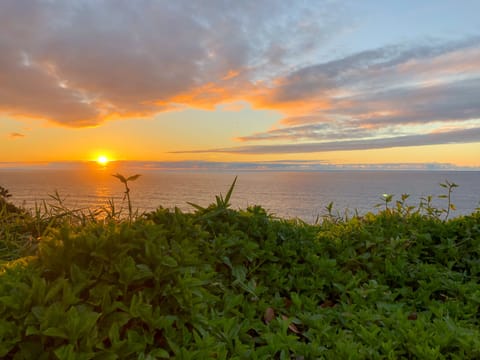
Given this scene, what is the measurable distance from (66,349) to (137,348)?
38 centimetres

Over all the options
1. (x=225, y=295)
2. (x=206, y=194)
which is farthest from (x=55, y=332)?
(x=206, y=194)

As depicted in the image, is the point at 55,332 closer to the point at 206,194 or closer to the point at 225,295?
the point at 225,295

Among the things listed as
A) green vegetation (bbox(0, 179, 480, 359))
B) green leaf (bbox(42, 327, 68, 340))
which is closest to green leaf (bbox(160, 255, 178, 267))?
green vegetation (bbox(0, 179, 480, 359))

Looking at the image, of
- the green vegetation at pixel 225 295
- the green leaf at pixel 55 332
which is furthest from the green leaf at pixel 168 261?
the green leaf at pixel 55 332

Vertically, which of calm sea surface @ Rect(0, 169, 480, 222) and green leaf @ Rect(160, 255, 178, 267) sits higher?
green leaf @ Rect(160, 255, 178, 267)

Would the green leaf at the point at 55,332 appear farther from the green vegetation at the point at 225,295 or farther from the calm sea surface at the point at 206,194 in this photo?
the calm sea surface at the point at 206,194

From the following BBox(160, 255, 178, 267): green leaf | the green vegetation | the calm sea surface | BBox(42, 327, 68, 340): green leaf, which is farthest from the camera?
the calm sea surface

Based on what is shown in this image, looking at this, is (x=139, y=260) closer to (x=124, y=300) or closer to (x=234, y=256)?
(x=124, y=300)

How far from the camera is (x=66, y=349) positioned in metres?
1.93

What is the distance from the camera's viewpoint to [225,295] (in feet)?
9.96

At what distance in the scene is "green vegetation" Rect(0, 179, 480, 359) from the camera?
2.16 meters

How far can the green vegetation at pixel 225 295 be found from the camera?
2164 mm

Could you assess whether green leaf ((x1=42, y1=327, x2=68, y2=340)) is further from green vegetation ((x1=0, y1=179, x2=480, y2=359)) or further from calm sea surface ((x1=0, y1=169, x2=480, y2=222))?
calm sea surface ((x1=0, y1=169, x2=480, y2=222))

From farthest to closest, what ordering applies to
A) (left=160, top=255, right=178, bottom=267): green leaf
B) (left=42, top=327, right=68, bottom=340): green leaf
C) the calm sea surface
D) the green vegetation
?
1. the calm sea surface
2. (left=160, top=255, right=178, bottom=267): green leaf
3. the green vegetation
4. (left=42, top=327, right=68, bottom=340): green leaf
